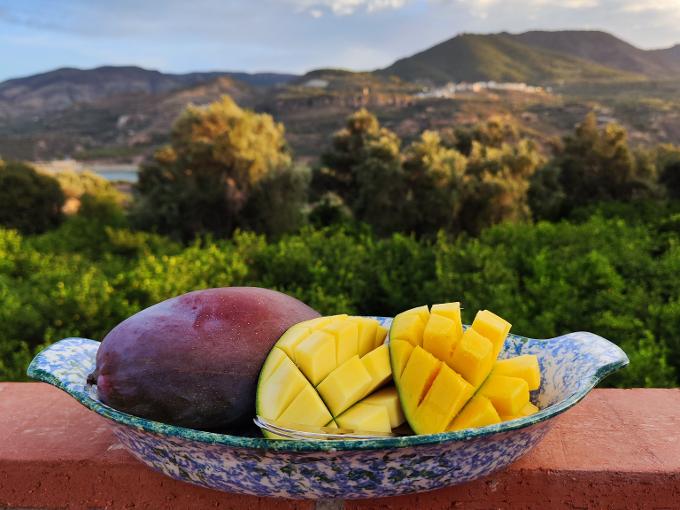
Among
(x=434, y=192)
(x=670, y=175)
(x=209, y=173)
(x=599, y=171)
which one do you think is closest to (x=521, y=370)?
(x=434, y=192)

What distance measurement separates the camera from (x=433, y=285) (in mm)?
3285

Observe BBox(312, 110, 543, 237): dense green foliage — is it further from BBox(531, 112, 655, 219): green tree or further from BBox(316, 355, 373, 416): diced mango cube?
BBox(316, 355, 373, 416): diced mango cube

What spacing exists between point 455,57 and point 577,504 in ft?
154

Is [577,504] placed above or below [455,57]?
below

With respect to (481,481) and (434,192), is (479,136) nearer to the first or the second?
(434,192)

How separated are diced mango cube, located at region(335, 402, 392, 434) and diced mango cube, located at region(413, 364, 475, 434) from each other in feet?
0.15

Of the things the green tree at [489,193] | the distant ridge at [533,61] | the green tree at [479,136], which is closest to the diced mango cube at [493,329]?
the green tree at [489,193]

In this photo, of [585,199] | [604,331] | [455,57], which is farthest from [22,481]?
[455,57]

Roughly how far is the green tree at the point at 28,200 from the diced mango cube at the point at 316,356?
9.36m

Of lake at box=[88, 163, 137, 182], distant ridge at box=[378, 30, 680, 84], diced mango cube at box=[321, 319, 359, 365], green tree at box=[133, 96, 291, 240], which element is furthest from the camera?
distant ridge at box=[378, 30, 680, 84]

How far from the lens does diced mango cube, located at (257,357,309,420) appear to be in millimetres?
980

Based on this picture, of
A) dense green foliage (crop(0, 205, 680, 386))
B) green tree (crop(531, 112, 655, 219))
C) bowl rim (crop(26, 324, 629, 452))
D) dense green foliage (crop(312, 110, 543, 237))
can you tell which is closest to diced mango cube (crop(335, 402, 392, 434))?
bowl rim (crop(26, 324, 629, 452))

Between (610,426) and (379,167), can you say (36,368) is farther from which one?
(379,167)

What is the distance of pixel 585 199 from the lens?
30.3 feet
